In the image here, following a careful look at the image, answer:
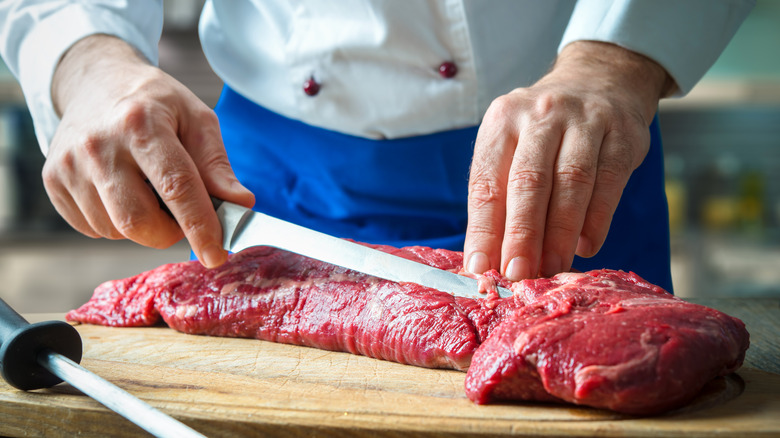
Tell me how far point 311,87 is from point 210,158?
43 centimetres

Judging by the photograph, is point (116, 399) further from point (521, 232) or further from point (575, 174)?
point (575, 174)

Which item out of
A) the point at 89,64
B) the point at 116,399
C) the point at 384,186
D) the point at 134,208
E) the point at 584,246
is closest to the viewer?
the point at 116,399

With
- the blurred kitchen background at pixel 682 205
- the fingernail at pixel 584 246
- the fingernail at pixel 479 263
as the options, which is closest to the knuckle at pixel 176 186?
the fingernail at pixel 479 263

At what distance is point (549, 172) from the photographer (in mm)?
1252

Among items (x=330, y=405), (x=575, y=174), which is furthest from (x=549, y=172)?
(x=330, y=405)

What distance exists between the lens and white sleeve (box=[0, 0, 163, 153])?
1742mm

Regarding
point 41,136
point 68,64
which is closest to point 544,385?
point 68,64

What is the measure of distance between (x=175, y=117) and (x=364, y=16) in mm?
595

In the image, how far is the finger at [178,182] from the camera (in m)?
1.42

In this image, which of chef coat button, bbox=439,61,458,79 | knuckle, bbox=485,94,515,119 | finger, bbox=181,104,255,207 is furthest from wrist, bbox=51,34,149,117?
knuckle, bbox=485,94,515,119

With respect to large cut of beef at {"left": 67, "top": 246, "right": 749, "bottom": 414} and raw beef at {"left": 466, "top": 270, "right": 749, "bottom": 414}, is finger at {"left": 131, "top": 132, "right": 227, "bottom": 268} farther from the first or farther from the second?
raw beef at {"left": 466, "top": 270, "right": 749, "bottom": 414}

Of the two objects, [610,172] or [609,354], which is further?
[610,172]

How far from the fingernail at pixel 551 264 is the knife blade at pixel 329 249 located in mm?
92

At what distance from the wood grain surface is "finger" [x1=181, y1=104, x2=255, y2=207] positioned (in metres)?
0.37
